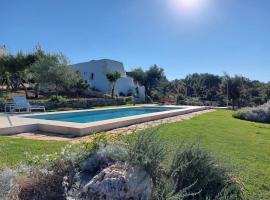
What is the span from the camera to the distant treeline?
94.1 feet

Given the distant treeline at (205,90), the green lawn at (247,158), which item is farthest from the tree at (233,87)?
the green lawn at (247,158)

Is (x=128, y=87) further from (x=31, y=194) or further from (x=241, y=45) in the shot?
(x=31, y=194)

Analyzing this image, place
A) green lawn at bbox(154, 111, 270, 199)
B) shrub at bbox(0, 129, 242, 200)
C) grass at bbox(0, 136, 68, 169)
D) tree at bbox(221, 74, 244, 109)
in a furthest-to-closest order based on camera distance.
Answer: tree at bbox(221, 74, 244, 109), grass at bbox(0, 136, 68, 169), green lawn at bbox(154, 111, 270, 199), shrub at bbox(0, 129, 242, 200)

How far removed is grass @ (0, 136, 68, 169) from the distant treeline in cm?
2123

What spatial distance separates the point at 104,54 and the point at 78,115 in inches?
936

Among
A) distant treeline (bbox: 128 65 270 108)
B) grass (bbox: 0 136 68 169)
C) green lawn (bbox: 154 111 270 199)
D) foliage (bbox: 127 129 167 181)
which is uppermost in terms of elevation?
distant treeline (bbox: 128 65 270 108)

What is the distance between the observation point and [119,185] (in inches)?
111

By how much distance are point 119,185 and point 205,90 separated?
40766 millimetres

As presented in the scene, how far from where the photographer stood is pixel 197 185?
3.46m

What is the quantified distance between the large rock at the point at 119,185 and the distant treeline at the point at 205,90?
24.4 metres

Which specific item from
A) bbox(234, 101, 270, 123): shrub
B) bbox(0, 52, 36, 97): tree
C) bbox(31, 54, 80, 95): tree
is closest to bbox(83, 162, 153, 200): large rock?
bbox(234, 101, 270, 123): shrub

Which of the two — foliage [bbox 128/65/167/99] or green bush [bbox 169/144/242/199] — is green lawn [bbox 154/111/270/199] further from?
foliage [bbox 128/65/167/99]

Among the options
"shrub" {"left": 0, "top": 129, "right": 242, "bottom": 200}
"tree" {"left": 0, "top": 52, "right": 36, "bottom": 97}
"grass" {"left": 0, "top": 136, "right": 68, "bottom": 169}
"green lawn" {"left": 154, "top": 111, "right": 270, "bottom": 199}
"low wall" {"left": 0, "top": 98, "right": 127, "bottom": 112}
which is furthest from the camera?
"tree" {"left": 0, "top": 52, "right": 36, "bottom": 97}

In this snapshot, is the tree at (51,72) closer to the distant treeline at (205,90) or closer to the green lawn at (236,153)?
the distant treeline at (205,90)
